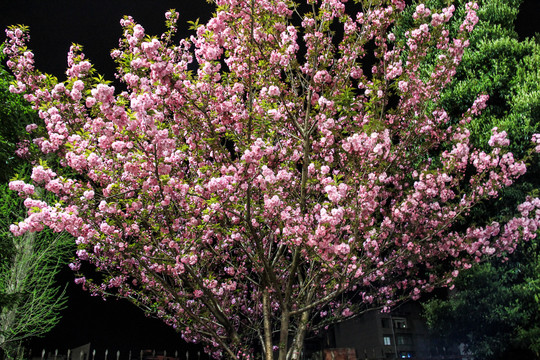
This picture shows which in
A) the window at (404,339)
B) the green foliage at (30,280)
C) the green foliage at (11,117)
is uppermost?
the green foliage at (11,117)

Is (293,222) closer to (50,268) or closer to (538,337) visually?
(538,337)

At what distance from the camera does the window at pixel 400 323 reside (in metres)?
20.0

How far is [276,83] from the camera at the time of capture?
5422mm

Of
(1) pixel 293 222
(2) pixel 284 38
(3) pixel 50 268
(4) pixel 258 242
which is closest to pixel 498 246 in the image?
(1) pixel 293 222

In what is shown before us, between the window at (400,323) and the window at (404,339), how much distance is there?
466 mm

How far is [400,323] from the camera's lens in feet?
66.6

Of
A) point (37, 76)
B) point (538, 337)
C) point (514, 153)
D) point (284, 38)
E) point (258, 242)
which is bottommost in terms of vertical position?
point (538, 337)

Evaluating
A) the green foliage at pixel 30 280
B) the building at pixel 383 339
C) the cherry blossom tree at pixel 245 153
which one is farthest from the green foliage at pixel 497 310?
the green foliage at pixel 30 280

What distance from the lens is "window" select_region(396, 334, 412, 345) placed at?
1952 centimetres

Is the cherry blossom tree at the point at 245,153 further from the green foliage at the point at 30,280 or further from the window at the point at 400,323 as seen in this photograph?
the window at the point at 400,323

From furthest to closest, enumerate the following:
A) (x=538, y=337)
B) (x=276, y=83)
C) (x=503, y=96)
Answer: (x=503, y=96) < (x=538, y=337) < (x=276, y=83)

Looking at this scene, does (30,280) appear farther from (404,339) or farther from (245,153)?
(404,339)

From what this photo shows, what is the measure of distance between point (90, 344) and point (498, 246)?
27.9 ft

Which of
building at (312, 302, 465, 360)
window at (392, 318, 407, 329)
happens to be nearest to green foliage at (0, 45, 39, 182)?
building at (312, 302, 465, 360)
